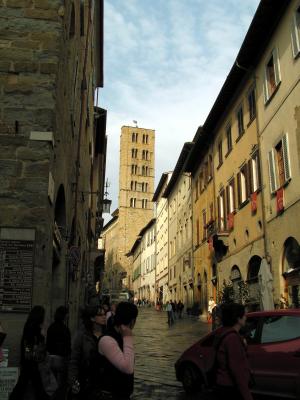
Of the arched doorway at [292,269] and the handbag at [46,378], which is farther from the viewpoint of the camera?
the arched doorway at [292,269]

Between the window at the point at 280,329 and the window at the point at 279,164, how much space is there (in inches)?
378

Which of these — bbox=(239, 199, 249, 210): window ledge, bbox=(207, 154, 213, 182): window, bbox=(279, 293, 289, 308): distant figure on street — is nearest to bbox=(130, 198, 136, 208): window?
bbox=(207, 154, 213, 182): window

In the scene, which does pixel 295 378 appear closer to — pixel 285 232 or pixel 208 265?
pixel 285 232

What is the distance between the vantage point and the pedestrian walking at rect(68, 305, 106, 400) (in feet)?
12.5

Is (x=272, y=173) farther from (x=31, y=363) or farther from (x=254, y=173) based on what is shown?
(x=31, y=363)

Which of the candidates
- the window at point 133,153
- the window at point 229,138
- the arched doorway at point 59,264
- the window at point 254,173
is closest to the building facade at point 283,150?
the window at point 254,173

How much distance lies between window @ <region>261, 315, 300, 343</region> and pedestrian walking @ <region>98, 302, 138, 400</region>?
4.67 meters

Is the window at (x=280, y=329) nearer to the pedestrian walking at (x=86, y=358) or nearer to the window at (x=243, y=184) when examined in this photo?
the pedestrian walking at (x=86, y=358)

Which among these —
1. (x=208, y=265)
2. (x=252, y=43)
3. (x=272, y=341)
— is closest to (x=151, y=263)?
(x=208, y=265)

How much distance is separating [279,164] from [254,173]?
2777mm

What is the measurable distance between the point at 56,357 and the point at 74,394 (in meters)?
2.37

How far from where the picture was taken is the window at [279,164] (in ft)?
56.8

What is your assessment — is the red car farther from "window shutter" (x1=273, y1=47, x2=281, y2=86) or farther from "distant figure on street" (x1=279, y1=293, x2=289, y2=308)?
"window shutter" (x1=273, y1=47, x2=281, y2=86)

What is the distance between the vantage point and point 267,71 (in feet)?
66.0
